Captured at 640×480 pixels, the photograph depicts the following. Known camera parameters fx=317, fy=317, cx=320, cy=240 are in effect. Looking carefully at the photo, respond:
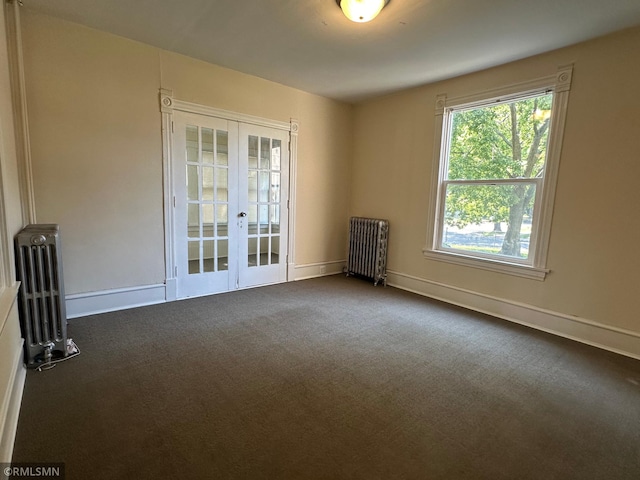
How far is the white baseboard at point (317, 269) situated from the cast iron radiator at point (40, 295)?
2.89m

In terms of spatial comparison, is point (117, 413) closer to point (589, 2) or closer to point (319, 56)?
point (319, 56)

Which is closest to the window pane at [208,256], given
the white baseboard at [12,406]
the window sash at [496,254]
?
the white baseboard at [12,406]

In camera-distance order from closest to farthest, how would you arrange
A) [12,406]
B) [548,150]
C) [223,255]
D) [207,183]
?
1. [12,406]
2. [548,150]
3. [207,183]
4. [223,255]

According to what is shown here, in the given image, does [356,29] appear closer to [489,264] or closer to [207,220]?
[207,220]

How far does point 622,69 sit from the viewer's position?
8.69 feet

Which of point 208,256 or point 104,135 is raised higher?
point 104,135

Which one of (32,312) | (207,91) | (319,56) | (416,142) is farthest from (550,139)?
(32,312)

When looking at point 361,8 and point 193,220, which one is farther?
point 193,220

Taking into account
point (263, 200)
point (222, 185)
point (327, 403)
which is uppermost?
point (222, 185)

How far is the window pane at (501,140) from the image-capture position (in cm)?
320

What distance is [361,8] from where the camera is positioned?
2.25 m

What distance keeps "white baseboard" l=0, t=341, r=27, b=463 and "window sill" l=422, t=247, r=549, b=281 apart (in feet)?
13.0

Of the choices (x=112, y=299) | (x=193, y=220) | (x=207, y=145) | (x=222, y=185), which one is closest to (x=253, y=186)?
(x=222, y=185)

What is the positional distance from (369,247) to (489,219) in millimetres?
1645
